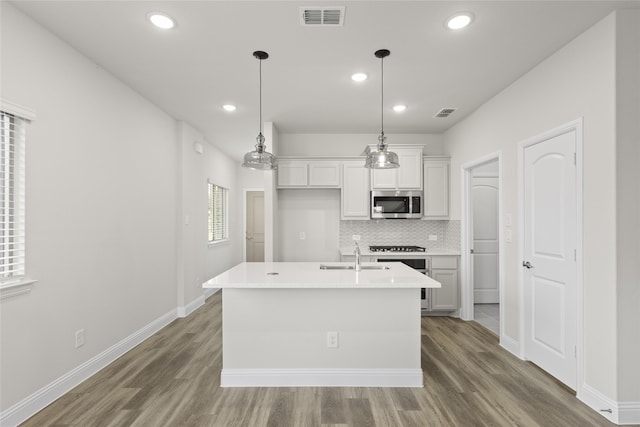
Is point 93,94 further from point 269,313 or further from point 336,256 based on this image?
point 336,256

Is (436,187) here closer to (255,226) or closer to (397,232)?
(397,232)

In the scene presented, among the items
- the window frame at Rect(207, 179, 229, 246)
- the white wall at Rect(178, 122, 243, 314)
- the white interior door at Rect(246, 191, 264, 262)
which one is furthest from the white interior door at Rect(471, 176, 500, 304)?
the white interior door at Rect(246, 191, 264, 262)

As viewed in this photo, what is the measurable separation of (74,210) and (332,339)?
2.32m

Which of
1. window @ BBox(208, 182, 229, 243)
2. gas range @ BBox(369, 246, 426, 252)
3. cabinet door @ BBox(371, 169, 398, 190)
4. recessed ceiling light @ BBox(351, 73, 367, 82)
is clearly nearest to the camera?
recessed ceiling light @ BBox(351, 73, 367, 82)

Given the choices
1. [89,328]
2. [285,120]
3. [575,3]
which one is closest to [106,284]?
[89,328]

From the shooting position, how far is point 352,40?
2.57 meters

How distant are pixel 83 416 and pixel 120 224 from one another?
1.67 meters

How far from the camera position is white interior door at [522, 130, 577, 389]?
2.62m

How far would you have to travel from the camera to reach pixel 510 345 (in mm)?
3395

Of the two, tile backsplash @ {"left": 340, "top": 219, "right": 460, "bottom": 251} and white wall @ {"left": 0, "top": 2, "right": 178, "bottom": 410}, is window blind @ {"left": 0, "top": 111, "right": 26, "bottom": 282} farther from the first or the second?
tile backsplash @ {"left": 340, "top": 219, "right": 460, "bottom": 251}

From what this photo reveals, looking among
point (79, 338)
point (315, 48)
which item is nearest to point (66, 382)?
point (79, 338)

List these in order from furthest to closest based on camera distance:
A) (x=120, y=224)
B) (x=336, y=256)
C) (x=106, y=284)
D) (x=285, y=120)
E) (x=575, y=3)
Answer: (x=336, y=256), (x=285, y=120), (x=120, y=224), (x=106, y=284), (x=575, y=3)

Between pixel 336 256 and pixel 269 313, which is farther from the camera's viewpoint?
pixel 336 256

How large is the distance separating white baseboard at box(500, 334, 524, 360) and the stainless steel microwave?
1973 millimetres
